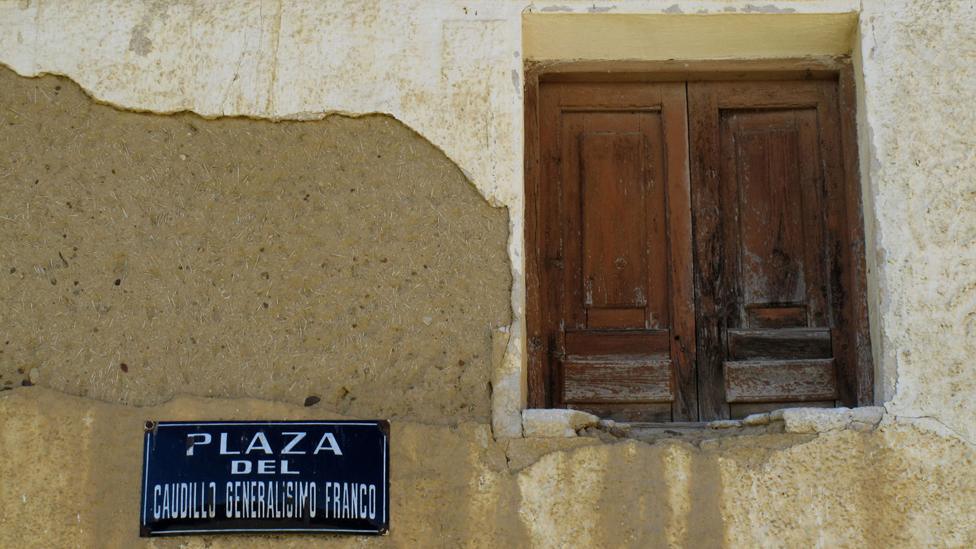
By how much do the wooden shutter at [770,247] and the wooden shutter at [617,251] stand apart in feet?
0.23

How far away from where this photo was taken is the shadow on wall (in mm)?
3457

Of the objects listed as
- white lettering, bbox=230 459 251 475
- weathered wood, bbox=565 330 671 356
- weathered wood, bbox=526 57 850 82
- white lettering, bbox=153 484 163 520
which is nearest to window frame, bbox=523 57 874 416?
weathered wood, bbox=526 57 850 82

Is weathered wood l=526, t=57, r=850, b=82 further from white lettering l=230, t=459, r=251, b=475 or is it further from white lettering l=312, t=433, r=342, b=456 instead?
white lettering l=230, t=459, r=251, b=475

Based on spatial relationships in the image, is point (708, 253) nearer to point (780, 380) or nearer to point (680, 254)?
point (680, 254)

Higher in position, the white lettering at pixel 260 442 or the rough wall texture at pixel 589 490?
the white lettering at pixel 260 442

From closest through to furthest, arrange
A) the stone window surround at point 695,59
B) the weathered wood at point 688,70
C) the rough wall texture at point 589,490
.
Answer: the rough wall texture at point 589,490
the stone window surround at point 695,59
the weathered wood at point 688,70

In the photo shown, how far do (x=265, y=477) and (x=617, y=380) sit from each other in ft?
3.53

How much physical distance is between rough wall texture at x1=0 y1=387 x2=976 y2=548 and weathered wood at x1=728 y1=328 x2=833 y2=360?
447 millimetres

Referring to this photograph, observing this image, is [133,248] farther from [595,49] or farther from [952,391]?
[952,391]

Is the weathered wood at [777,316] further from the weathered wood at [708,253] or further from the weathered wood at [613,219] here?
the weathered wood at [613,219]

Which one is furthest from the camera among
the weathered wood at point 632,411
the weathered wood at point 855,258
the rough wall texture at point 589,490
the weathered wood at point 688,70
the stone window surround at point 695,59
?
the weathered wood at point 688,70

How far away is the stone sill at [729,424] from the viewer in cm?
334

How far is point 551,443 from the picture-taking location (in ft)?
11.0

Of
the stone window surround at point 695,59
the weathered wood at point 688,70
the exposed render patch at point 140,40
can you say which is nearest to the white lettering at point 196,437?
the stone window surround at point 695,59
